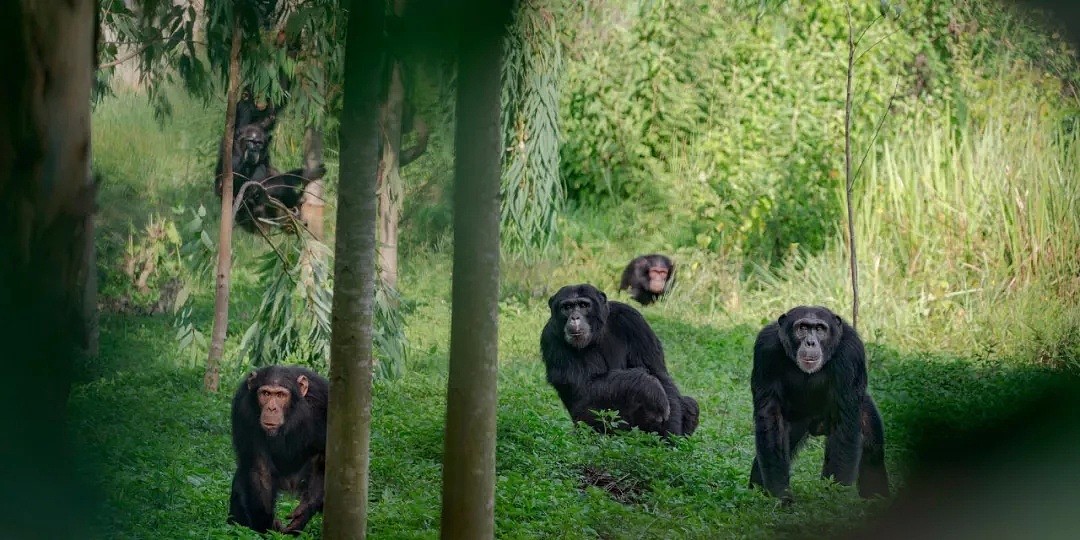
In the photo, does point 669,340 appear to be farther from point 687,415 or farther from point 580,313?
point 580,313

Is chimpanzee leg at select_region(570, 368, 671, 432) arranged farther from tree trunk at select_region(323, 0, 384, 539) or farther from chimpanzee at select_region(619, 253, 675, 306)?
chimpanzee at select_region(619, 253, 675, 306)

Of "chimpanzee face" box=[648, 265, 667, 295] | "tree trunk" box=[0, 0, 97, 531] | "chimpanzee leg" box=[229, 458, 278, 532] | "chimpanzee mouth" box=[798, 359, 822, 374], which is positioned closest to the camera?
"tree trunk" box=[0, 0, 97, 531]

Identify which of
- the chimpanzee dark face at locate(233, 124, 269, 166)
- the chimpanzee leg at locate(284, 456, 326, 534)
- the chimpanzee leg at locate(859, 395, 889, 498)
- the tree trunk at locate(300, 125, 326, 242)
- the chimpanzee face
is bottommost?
the chimpanzee leg at locate(284, 456, 326, 534)

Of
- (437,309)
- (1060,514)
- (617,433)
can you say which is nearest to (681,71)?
(437,309)

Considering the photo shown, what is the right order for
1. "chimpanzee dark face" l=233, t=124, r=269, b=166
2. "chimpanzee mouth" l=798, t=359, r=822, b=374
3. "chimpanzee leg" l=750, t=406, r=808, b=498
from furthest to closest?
"chimpanzee dark face" l=233, t=124, r=269, b=166, "chimpanzee mouth" l=798, t=359, r=822, b=374, "chimpanzee leg" l=750, t=406, r=808, b=498

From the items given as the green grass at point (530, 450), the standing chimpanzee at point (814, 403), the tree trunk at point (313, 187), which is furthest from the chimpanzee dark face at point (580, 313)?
A: the tree trunk at point (313, 187)

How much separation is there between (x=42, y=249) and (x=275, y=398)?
334 cm

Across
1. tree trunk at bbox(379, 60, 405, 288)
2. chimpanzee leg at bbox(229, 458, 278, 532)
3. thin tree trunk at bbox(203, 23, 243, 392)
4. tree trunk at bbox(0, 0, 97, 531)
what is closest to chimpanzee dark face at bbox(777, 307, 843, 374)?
chimpanzee leg at bbox(229, 458, 278, 532)

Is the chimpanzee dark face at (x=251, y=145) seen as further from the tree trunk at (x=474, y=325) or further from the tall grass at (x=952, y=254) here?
the tree trunk at (x=474, y=325)

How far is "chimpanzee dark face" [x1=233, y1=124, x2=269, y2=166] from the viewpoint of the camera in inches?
416

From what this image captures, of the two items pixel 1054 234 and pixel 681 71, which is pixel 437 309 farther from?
pixel 1054 234

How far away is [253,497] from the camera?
16.7 ft

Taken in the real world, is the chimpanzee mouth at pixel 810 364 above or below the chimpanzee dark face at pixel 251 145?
below

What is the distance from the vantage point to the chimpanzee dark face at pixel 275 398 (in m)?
5.12
